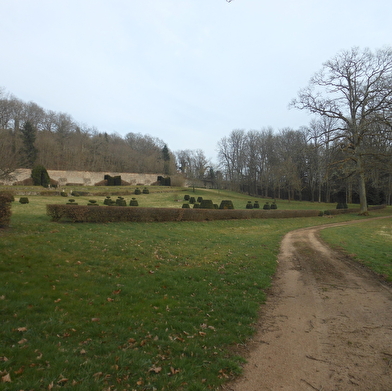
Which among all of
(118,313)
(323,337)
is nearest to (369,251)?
(323,337)

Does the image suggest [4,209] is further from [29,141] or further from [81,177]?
[29,141]

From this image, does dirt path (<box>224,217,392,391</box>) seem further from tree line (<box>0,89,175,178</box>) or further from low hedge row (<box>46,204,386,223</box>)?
tree line (<box>0,89,175,178</box>)

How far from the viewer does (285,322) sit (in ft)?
16.1

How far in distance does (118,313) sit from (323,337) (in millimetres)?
3555

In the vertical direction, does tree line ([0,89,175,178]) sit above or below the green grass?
above

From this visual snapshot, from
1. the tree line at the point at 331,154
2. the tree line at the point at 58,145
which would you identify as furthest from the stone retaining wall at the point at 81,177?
the tree line at the point at 331,154

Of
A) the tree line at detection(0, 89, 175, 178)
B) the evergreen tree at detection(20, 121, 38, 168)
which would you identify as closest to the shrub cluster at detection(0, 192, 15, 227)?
the tree line at detection(0, 89, 175, 178)

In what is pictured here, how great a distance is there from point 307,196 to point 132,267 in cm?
5602

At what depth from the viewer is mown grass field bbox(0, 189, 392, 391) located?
3.14m

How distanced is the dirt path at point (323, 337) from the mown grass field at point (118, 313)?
373 millimetres

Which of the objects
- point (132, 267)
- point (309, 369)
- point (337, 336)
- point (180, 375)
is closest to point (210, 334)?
point (180, 375)

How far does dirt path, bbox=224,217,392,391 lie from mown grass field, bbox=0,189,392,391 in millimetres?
373

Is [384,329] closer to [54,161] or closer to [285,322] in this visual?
[285,322]

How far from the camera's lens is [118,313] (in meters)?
4.66
